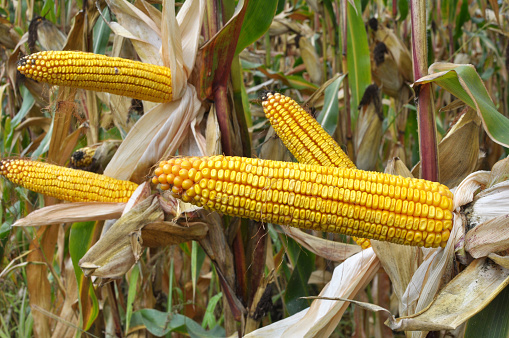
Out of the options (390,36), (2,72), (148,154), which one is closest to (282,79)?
(390,36)

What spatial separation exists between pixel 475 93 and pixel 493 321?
0.70m

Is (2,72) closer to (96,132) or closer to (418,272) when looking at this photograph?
(96,132)

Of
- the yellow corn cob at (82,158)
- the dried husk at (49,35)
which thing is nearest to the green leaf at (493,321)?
the yellow corn cob at (82,158)

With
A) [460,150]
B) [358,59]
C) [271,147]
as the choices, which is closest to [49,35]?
[271,147]

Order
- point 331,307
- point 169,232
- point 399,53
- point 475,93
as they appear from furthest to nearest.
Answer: point 399,53 < point 169,232 < point 331,307 < point 475,93

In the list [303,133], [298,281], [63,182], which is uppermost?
[303,133]

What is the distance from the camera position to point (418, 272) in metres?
1.41

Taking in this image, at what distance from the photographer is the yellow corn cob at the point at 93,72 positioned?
5.52 ft

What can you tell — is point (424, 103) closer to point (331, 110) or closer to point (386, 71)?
point (331, 110)

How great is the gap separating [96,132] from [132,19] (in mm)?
920

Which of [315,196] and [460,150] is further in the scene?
[460,150]

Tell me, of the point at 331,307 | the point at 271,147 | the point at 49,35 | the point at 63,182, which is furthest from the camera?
the point at 49,35

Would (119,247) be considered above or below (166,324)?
above

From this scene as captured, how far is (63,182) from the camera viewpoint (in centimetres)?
194
